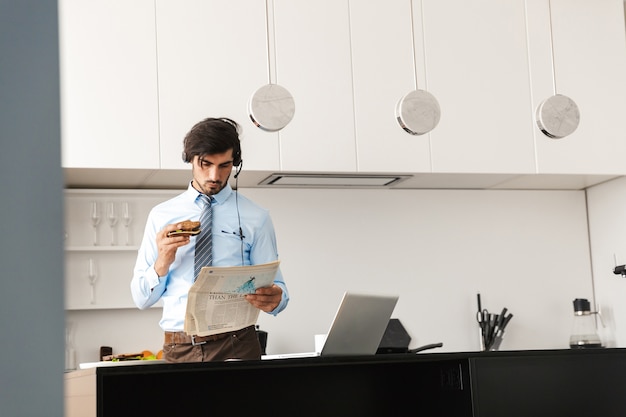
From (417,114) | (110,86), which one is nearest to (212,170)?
Answer: (417,114)

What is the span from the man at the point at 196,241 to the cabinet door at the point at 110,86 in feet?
3.30

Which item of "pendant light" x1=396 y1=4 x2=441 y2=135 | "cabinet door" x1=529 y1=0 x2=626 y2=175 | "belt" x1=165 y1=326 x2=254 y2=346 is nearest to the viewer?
"belt" x1=165 y1=326 x2=254 y2=346

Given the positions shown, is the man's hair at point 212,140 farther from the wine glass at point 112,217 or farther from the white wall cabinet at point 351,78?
the wine glass at point 112,217

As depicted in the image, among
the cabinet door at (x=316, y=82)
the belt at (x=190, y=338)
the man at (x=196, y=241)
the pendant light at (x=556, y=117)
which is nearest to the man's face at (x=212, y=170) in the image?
the man at (x=196, y=241)

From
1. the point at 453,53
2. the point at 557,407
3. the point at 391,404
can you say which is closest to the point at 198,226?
the point at 391,404

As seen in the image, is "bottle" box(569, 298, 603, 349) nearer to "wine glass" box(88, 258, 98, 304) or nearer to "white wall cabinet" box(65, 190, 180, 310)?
"white wall cabinet" box(65, 190, 180, 310)

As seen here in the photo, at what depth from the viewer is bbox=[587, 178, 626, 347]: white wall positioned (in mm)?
4914

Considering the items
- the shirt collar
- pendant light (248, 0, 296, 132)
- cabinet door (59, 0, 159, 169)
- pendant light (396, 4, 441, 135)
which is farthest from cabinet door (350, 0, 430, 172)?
the shirt collar

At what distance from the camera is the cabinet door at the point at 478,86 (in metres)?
4.54

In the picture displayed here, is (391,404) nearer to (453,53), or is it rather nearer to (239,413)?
(239,413)

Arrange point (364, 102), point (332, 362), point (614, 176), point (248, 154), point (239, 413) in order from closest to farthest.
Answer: point (332, 362)
point (239, 413)
point (248, 154)
point (364, 102)
point (614, 176)

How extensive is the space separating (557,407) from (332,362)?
0.70 m

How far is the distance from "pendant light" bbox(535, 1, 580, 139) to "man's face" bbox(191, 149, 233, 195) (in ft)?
5.17

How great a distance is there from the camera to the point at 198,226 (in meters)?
2.78
